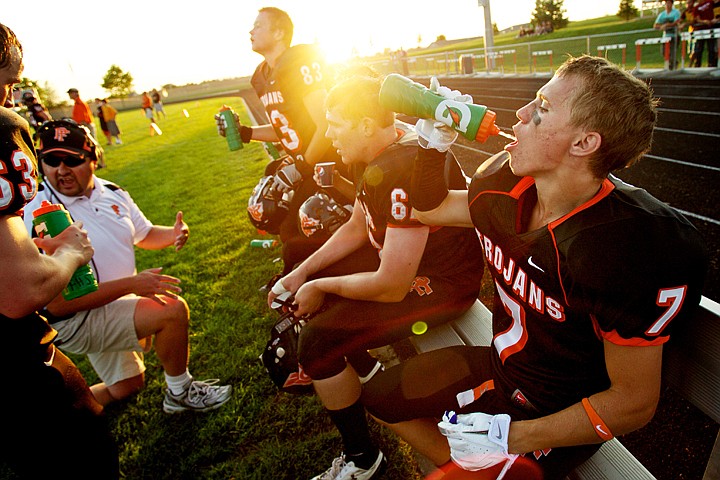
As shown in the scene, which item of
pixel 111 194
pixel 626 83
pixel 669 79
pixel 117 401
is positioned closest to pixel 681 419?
pixel 626 83

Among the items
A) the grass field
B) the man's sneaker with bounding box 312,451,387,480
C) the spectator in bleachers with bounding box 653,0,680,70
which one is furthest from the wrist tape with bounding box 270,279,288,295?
the spectator in bleachers with bounding box 653,0,680,70

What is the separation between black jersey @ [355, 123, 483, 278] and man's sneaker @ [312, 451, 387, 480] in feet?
3.48

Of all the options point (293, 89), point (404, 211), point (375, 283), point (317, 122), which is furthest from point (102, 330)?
point (293, 89)

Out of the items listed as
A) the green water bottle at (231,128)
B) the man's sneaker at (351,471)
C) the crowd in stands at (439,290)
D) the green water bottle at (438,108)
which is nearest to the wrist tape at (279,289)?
the crowd in stands at (439,290)

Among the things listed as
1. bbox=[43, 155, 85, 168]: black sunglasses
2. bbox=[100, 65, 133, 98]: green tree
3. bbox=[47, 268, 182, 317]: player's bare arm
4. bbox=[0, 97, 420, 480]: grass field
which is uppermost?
bbox=[100, 65, 133, 98]: green tree

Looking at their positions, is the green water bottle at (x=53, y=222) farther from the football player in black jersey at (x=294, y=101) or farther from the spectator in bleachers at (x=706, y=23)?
the spectator in bleachers at (x=706, y=23)

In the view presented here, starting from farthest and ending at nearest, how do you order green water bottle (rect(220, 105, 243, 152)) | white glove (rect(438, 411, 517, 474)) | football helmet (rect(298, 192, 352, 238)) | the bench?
1. green water bottle (rect(220, 105, 243, 152))
2. football helmet (rect(298, 192, 352, 238))
3. white glove (rect(438, 411, 517, 474))
4. the bench

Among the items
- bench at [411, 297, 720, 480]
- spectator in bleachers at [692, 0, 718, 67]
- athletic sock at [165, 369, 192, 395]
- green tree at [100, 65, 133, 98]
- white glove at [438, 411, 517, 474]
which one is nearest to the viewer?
bench at [411, 297, 720, 480]

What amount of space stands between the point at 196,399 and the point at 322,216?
1618mm

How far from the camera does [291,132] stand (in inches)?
165

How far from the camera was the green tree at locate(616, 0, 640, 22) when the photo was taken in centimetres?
4846

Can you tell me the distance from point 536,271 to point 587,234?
0.23 meters

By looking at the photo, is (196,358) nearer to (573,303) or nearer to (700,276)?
(573,303)

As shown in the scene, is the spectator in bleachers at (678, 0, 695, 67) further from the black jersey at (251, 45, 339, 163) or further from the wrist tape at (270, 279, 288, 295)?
the wrist tape at (270, 279, 288, 295)
